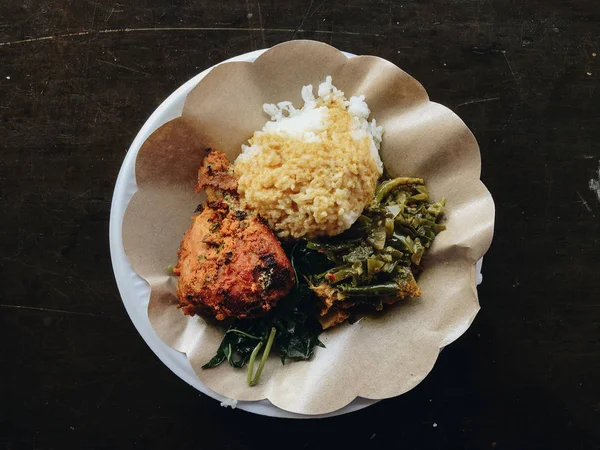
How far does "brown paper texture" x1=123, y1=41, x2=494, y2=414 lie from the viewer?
2.63m

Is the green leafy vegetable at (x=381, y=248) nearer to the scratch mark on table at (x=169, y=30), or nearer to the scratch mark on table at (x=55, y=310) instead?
the scratch mark on table at (x=169, y=30)

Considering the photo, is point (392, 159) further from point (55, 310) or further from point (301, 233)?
point (55, 310)

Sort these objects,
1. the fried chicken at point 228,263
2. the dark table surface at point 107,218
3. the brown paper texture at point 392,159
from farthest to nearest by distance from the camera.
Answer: the dark table surface at point 107,218 < the brown paper texture at point 392,159 < the fried chicken at point 228,263

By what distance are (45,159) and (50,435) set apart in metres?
1.73

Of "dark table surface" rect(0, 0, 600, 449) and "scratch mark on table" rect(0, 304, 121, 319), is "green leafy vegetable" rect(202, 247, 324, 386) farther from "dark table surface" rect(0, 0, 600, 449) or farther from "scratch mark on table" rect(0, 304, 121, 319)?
"scratch mark on table" rect(0, 304, 121, 319)

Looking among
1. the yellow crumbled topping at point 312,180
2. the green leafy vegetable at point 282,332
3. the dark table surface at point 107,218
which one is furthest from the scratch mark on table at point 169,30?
the green leafy vegetable at point 282,332

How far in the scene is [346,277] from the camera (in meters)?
2.71

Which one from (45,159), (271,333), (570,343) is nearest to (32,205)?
(45,159)

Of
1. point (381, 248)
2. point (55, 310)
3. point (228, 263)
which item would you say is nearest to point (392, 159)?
point (381, 248)

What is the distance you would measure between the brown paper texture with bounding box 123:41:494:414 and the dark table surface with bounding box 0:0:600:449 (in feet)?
1.94

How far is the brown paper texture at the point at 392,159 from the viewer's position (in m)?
2.63

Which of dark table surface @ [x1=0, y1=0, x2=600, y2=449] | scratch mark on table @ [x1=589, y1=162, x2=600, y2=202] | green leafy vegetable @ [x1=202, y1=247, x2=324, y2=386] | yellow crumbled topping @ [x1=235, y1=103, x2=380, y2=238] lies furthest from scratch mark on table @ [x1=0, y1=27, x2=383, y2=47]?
scratch mark on table @ [x1=589, y1=162, x2=600, y2=202]

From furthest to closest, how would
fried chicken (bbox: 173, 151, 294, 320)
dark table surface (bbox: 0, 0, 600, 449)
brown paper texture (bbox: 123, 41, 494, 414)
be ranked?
dark table surface (bbox: 0, 0, 600, 449) → brown paper texture (bbox: 123, 41, 494, 414) → fried chicken (bbox: 173, 151, 294, 320)

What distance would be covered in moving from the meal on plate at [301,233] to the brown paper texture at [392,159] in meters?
0.07
